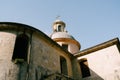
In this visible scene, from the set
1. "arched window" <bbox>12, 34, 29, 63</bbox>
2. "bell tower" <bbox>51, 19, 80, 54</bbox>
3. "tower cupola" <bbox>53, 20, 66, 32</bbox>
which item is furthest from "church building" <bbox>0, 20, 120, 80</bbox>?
"tower cupola" <bbox>53, 20, 66, 32</bbox>

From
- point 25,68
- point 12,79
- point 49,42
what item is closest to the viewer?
point 12,79

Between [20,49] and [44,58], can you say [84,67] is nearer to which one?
[44,58]

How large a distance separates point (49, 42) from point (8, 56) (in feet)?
11.5

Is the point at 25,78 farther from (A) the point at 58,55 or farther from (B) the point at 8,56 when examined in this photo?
(A) the point at 58,55

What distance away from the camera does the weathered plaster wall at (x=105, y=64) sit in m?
10.2

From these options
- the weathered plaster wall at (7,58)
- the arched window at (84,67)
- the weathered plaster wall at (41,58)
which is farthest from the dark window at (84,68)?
the weathered plaster wall at (7,58)

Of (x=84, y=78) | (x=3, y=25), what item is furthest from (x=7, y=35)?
(x=84, y=78)

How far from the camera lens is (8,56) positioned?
8047 mm

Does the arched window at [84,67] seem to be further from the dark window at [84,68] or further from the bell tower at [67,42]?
the bell tower at [67,42]

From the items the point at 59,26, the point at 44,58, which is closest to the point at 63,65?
the point at 44,58

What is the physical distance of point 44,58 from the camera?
956 centimetres

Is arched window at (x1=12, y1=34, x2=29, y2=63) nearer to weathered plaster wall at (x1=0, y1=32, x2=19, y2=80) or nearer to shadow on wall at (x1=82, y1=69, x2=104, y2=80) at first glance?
weathered plaster wall at (x1=0, y1=32, x2=19, y2=80)

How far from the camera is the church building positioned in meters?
7.90

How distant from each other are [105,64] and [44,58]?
15.4ft
